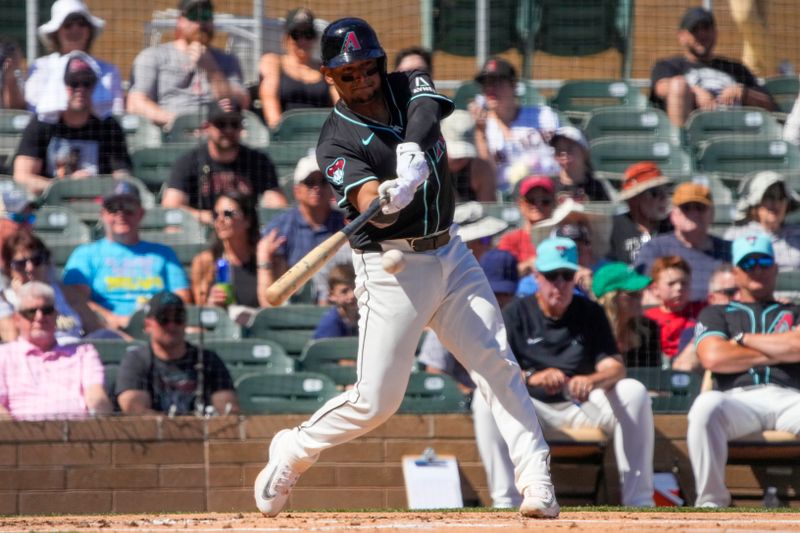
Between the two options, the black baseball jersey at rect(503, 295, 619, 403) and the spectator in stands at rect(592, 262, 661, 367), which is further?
the spectator in stands at rect(592, 262, 661, 367)

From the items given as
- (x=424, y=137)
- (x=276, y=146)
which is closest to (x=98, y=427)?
(x=276, y=146)

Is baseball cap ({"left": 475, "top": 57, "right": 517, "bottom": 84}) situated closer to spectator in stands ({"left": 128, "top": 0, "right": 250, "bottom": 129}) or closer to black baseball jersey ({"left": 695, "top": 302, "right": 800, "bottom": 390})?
spectator in stands ({"left": 128, "top": 0, "right": 250, "bottom": 129})

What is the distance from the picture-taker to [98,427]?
6.99m

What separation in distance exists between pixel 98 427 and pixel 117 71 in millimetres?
3379

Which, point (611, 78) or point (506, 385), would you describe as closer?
point (506, 385)

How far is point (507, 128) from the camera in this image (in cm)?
900

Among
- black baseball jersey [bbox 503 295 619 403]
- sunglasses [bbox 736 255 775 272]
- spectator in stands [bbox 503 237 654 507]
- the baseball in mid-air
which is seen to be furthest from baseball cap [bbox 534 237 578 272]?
the baseball in mid-air

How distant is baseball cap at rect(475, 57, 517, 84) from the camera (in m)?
9.11

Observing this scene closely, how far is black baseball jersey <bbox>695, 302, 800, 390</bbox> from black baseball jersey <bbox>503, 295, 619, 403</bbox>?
540mm

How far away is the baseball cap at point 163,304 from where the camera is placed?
7043mm

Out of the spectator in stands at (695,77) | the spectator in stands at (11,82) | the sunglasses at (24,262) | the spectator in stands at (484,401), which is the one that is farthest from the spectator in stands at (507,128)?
the spectator in stands at (11,82)

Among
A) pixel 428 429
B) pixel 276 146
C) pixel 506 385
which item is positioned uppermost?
pixel 276 146

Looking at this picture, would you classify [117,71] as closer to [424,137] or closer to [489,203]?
[489,203]

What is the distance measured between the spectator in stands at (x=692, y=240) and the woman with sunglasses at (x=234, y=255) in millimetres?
2274
